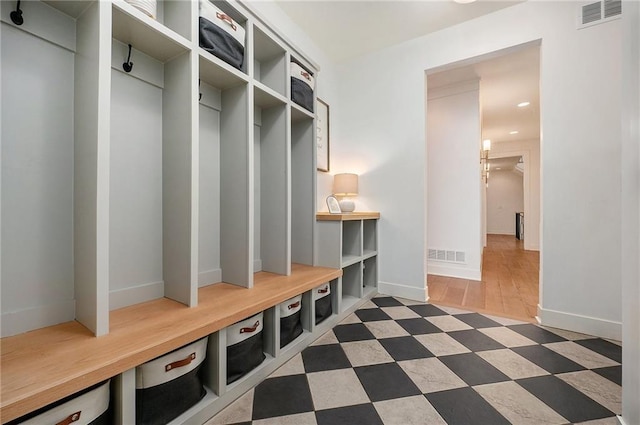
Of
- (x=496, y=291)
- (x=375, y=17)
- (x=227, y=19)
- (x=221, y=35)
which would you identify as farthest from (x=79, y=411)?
(x=496, y=291)

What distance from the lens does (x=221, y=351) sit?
43.1 inches

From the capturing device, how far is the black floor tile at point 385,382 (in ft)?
3.93

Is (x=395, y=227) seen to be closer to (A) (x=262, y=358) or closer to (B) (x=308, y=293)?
(B) (x=308, y=293)

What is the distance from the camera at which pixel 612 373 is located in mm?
1348

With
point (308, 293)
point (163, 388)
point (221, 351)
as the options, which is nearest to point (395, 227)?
point (308, 293)

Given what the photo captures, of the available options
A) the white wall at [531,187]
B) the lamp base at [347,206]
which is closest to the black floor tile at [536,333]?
the lamp base at [347,206]

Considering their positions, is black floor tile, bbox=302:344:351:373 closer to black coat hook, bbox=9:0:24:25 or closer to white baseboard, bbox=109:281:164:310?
white baseboard, bbox=109:281:164:310

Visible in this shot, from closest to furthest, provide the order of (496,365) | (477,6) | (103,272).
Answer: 1. (103,272)
2. (496,365)
3. (477,6)

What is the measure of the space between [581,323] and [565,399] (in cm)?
101

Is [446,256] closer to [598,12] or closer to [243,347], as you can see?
[598,12]

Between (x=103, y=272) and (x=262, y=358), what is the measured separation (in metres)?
0.85

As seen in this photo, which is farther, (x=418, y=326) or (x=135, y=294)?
(x=418, y=326)

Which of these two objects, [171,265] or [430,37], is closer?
[171,265]

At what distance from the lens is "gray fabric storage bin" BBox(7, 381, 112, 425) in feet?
2.17
